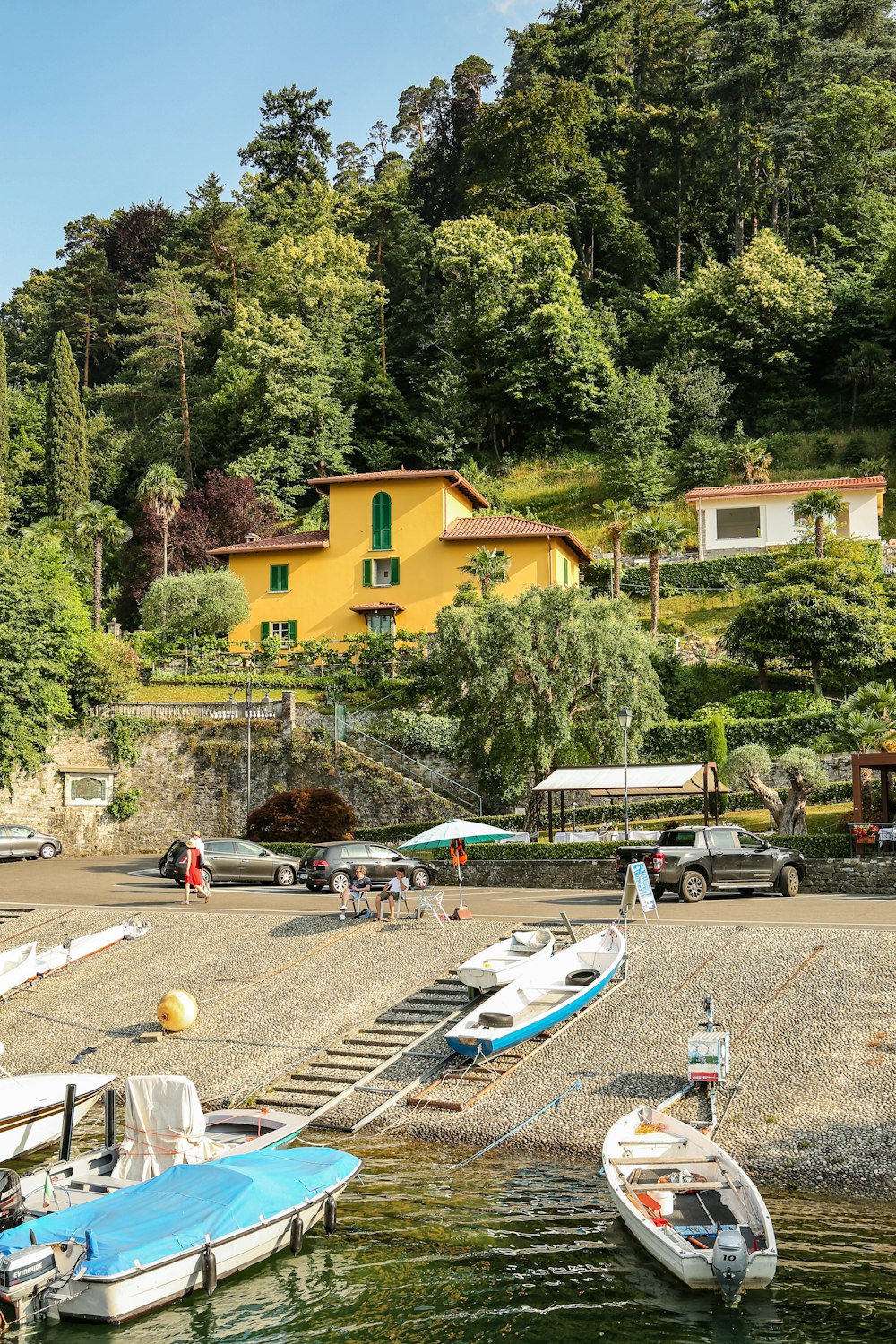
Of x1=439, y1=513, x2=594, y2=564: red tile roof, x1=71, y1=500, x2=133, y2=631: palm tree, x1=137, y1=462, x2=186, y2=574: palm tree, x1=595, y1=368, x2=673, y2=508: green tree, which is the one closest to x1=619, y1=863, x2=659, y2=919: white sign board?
x1=439, y1=513, x2=594, y2=564: red tile roof

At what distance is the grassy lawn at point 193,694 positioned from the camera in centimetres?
4412

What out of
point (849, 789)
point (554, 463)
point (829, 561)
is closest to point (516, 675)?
point (849, 789)

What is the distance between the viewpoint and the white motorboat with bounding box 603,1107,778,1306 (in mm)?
10727

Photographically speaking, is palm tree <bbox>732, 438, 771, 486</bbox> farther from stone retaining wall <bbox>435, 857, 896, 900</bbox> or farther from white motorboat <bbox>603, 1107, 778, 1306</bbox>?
white motorboat <bbox>603, 1107, 778, 1306</bbox>

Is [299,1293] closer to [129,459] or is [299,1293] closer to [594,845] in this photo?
[594,845]

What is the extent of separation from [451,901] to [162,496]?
36.2 m

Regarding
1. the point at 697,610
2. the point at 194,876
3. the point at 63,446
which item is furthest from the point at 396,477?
the point at 194,876

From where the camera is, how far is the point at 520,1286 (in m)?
11.0

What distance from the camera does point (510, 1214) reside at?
1255 centimetres

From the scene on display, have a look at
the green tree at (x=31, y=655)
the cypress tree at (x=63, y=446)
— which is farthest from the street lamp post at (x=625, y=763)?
the cypress tree at (x=63, y=446)

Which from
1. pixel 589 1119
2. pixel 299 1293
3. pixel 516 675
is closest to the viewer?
pixel 299 1293

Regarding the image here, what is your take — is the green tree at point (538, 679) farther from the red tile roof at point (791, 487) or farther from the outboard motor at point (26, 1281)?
the red tile roof at point (791, 487)

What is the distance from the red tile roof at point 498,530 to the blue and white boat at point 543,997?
3209cm

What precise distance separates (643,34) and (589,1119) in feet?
290
